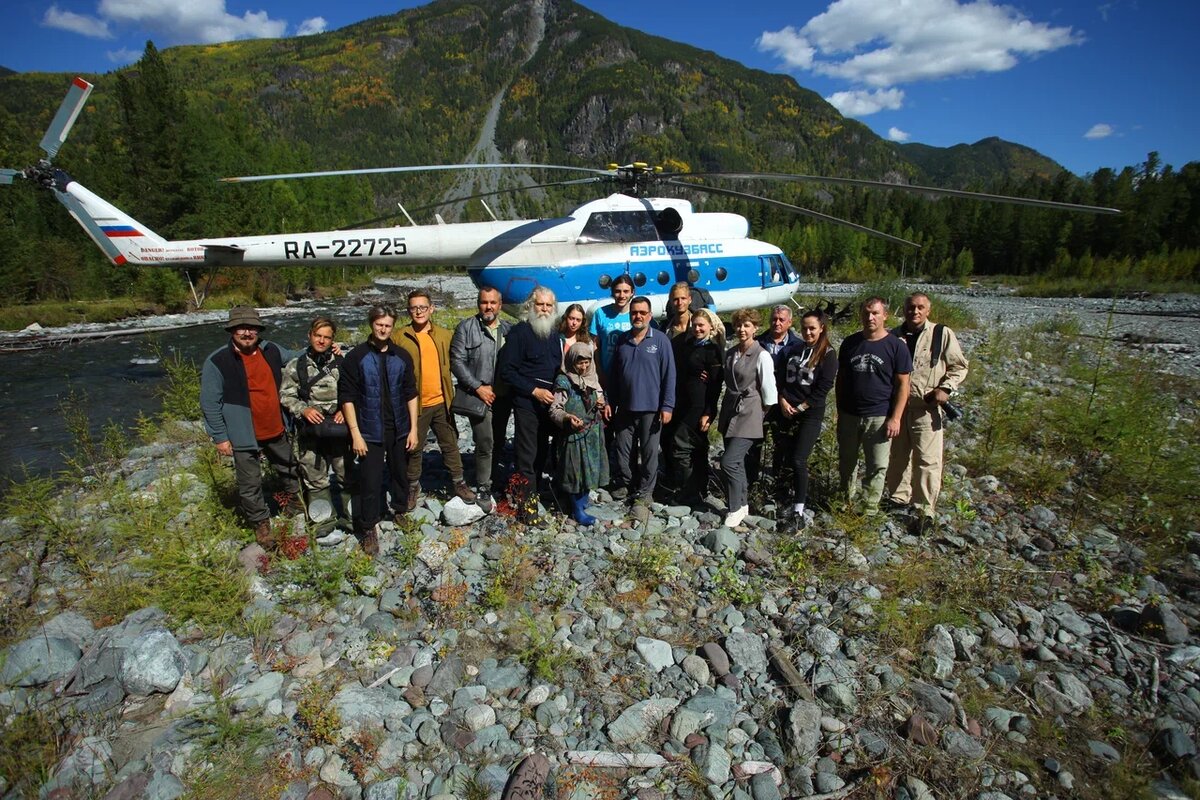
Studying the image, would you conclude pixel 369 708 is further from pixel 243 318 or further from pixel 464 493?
pixel 243 318

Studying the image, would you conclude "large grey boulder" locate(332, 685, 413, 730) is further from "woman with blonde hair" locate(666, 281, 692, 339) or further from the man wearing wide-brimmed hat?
"woman with blonde hair" locate(666, 281, 692, 339)

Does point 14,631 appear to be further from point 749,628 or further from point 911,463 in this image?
point 911,463

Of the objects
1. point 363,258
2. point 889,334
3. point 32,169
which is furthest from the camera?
point 32,169

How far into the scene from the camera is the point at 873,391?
4.16m

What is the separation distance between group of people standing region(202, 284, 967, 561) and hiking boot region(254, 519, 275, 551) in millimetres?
12

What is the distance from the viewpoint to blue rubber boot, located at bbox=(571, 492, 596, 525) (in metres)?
4.54

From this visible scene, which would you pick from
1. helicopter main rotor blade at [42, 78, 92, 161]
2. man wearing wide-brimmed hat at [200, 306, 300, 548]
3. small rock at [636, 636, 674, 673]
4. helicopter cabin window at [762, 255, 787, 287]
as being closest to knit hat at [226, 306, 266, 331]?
man wearing wide-brimmed hat at [200, 306, 300, 548]

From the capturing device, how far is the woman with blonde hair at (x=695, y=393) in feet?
14.7

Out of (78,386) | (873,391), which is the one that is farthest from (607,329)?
(78,386)

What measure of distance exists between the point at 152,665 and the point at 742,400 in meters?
4.13

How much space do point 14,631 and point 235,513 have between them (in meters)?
1.42

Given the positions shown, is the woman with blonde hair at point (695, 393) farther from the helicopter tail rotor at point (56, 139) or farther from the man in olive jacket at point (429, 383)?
the helicopter tail rotor at point (56, 139)

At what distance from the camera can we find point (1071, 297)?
2781 cm

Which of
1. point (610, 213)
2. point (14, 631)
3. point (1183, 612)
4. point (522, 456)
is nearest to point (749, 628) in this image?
point (522, 456)
